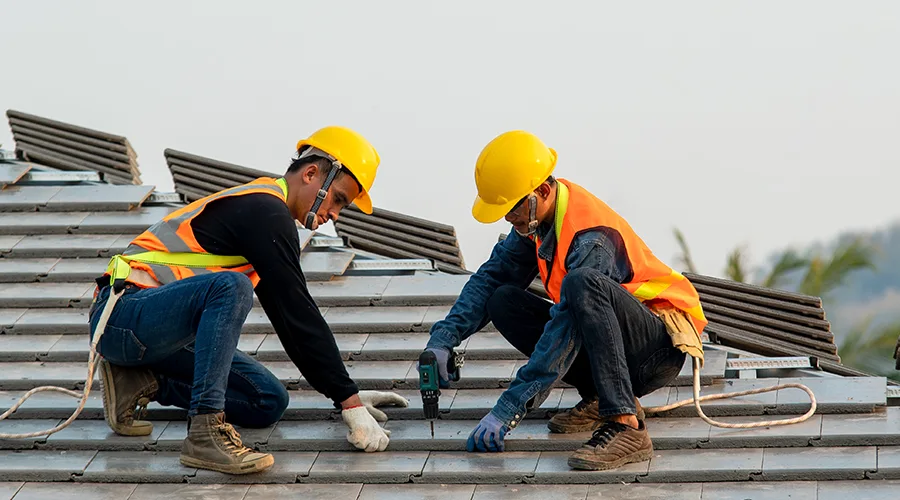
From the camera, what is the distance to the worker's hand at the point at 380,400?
543 centimetres

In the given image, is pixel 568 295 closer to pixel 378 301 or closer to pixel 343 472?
pixel 343 472

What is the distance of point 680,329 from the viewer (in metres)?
5.05

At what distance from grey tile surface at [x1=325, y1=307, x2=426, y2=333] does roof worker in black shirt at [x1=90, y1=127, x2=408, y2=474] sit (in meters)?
0.92

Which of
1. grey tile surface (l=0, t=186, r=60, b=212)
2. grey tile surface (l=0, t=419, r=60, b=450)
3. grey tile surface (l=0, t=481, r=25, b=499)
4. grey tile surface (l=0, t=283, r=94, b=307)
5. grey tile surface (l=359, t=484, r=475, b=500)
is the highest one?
grey tile surface (l=0, t=186, r=60, b=212)

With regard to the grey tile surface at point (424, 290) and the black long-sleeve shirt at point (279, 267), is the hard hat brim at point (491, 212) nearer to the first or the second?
the black long-sleeve shirt at point (279, 267)

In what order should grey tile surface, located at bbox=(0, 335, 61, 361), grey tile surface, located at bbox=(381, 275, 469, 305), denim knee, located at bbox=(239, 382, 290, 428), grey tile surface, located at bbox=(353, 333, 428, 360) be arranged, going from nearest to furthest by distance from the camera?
denim knee, located at bbox=(239, 382, 290, 428), grey tile surface, located at bbox=(353, 333, 428, 360), grey tile surface, located at bbox=(0, 335, 61, 361), grey tile surface, located at bbox=(381, 275, 469, 305)

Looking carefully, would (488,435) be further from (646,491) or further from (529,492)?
(646,491)

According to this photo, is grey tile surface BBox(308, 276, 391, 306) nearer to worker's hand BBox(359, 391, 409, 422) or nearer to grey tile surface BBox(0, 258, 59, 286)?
worker's hand BBox(359, 391, 409, 422)

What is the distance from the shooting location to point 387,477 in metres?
5.00

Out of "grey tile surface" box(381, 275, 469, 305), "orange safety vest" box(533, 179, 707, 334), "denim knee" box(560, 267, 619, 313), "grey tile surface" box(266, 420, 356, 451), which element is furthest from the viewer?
"grey tile surface" box(381, 275, 469, 305)

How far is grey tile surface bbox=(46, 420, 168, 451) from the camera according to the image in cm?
535

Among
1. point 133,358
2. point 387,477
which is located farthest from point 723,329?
point 133,358

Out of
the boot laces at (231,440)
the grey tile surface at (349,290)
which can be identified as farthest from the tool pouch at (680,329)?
the grey tile surface at (349,290)

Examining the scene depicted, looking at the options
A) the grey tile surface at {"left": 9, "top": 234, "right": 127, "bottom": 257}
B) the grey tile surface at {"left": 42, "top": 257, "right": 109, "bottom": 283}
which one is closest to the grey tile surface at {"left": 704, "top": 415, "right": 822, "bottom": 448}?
the grey tile surface at {"left": 42, "top": 257, "right": 109, "bottom": 283}
